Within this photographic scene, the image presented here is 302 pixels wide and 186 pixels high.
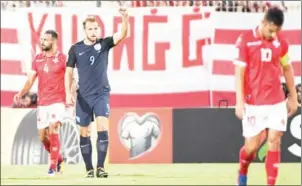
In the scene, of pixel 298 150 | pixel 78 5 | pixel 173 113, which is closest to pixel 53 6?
pixel 78 5

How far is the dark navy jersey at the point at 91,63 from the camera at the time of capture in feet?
36.8

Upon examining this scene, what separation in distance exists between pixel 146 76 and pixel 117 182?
643 cm

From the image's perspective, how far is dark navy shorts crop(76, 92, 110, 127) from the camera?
11.4m

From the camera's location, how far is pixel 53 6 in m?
18.5

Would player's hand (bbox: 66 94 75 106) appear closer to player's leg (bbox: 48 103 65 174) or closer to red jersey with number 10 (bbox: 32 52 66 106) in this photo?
red jersey with number 10 (bbox: 32 52 66 106)

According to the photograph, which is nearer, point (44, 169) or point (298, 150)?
point (44, 169)

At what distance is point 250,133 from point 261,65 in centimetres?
70

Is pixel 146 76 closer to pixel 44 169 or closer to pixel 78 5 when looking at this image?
pixel 78 5

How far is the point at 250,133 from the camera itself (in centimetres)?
980

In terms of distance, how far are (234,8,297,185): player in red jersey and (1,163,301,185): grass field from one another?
2.08 meters

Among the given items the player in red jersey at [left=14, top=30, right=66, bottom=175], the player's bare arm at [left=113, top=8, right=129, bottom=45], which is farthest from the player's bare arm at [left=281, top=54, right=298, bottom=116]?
the player in red jersey at [left=14, top=30, right=66, bottom=175]

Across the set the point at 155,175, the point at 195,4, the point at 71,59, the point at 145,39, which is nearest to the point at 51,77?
the point at 71,59

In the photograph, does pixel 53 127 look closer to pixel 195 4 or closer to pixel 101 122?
pixel 101 122

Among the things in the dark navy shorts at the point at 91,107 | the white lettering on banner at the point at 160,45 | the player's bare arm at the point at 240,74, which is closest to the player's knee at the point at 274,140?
the player's bare arm at the point at 240,74
